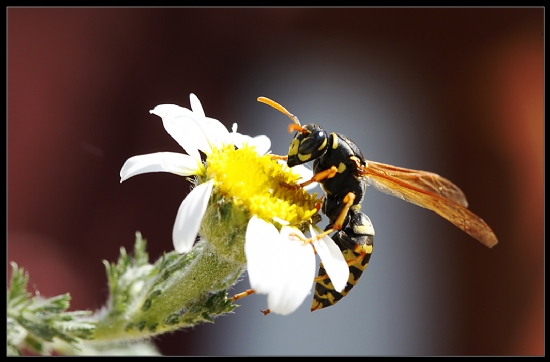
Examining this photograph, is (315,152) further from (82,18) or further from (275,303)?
(82,18)

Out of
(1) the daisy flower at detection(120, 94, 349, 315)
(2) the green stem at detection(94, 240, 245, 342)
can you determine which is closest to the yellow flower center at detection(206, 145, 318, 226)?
(1) the daisy flower at detection(120, 94, 349, 315)

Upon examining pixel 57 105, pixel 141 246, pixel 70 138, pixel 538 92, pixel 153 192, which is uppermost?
pixel 538 92

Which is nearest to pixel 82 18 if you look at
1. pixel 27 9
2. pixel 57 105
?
pixel 27 9

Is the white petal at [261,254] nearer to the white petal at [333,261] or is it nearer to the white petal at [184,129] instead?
the white petal at [333,261]

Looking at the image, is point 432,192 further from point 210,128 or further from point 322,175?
point 210,128

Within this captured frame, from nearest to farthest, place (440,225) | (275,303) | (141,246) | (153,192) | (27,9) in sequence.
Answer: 1. (275,303)
2. (141,246)
3. (27,9)
4. (153,192)
5. (440,225)

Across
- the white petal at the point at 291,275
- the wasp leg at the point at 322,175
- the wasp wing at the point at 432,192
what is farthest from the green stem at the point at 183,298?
the wasp wing at the point at 432,192
